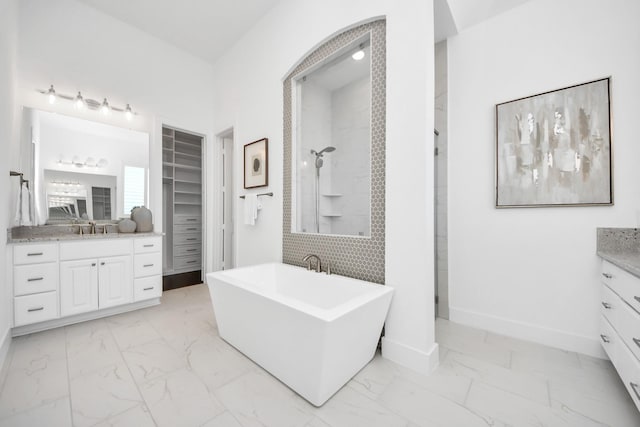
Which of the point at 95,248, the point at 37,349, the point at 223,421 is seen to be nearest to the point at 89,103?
the point at 95,248

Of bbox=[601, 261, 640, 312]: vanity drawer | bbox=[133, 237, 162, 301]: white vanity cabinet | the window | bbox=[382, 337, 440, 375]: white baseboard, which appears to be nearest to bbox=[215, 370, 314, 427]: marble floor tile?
bbox=[382, 337, 440, 375]: white baseboard

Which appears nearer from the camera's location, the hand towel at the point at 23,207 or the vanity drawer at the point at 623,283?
the vanity drawer at the point at 623,283

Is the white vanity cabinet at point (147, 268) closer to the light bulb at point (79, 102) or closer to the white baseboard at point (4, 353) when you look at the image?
the white baseboard at point (4, 353)

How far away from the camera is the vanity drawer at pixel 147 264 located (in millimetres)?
2744

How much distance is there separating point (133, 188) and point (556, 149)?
4328mm

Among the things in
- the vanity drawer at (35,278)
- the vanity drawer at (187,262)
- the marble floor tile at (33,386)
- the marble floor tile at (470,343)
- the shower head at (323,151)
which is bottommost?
the marble floor tile at (470,343)

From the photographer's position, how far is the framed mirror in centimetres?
256

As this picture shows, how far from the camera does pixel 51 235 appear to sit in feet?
8.46

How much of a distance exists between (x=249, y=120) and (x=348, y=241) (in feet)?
6.93

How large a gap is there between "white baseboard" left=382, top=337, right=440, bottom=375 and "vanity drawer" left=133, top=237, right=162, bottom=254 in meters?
2.62

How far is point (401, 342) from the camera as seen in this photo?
1757 millimetres

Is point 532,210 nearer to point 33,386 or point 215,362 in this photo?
point 215,362

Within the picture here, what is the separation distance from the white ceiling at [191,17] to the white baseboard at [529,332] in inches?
156

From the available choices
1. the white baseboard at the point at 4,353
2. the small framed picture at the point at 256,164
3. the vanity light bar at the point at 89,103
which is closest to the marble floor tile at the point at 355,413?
the white baseboard at the point at 4,353
